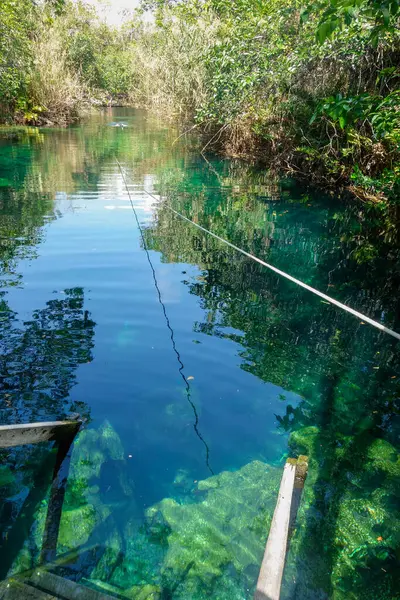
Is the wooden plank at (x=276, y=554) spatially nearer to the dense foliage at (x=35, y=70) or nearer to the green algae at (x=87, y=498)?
the green algae at (x=87, y=498)

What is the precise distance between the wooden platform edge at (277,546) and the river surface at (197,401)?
0.52 meters

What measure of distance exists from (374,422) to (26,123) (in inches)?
946

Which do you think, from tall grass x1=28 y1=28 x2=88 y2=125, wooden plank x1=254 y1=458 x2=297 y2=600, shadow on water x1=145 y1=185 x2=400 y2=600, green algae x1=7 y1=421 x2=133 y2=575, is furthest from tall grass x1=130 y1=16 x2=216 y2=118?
wooden plank x1=254 y1=458 x2=297 y2=600

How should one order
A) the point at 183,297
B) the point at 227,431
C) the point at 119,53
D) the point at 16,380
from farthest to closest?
the point at 119,53 → the point at 183,297 → the point at 16,380 → the point at 227,431

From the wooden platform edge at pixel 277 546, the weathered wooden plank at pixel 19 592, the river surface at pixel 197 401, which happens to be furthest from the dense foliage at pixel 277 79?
the weathered wooden plank at pixel 19 592

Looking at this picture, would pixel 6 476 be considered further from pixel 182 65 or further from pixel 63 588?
pixel 182 65

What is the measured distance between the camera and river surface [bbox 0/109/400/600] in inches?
99.8

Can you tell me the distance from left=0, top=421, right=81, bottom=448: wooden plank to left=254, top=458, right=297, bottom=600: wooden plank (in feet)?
4.82

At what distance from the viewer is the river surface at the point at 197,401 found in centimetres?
254

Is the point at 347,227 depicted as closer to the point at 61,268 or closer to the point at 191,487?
the point at 61,268

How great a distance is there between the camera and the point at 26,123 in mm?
22859

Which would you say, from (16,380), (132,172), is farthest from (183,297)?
(132,172)

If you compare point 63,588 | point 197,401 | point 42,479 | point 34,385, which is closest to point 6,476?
point 42,479

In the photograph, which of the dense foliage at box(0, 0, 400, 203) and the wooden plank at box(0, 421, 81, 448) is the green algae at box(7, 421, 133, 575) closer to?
the wooden plank at box(0, 421, 81, 448)
